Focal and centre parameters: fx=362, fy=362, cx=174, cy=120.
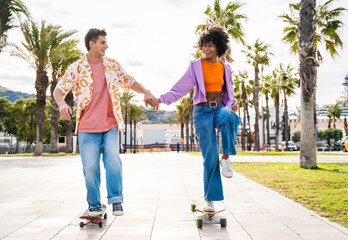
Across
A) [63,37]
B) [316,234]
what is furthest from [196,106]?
[63,37]

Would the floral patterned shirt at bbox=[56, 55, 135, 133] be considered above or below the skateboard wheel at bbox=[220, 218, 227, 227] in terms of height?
above

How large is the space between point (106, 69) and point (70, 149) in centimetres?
3254

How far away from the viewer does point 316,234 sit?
3562mm

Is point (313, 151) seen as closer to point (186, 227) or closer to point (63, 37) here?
point (186, 227)

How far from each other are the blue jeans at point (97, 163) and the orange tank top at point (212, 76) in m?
1.19

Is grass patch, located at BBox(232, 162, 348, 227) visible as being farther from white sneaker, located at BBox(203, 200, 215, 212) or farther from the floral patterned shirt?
the floral patterned shirt

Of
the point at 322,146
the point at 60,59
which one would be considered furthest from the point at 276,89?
the point at 60,59

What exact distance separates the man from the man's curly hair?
117 cm

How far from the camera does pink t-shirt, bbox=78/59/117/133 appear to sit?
12.6ft

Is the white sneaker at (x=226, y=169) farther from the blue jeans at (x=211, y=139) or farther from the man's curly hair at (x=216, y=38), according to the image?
the man's curly hair at (x=216, y=38)

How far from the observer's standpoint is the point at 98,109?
153 inches

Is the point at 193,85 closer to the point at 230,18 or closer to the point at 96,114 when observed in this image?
the point at 96,114

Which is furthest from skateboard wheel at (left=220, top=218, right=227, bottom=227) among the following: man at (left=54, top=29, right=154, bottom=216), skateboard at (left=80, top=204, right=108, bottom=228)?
skateboard at (left=80, top=204, right=108, bottom=228)

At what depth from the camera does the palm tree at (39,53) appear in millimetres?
27000
